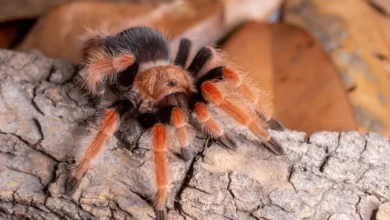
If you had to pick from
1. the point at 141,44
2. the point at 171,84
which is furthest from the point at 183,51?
the point at 171,84

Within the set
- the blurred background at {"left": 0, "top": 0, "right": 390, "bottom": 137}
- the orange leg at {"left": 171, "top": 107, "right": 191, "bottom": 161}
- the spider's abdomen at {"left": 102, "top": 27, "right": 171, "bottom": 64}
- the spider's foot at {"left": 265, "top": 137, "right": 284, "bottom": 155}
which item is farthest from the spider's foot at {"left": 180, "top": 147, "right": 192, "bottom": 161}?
the blurred background at {"left": 0, "top": 0, "right": 390, "bottom": 137}

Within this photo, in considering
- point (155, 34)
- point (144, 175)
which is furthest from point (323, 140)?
point (155, 34)

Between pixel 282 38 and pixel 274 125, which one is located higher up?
pixel 282 38

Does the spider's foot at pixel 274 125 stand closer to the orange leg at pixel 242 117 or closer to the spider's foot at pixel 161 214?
the orange leg at pixel 242 117

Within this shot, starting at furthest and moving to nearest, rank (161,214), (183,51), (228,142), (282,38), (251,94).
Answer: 1. (282,38)
2. (183,51)
3. (251,94)
4. (228,142)
5. (161,214)

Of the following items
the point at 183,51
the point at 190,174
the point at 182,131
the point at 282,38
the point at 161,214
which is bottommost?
the point at 161,214

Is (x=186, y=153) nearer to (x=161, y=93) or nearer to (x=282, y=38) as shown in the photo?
(x=161, y=93)

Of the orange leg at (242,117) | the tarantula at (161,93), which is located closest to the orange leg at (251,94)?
the tarantula at (161,93)
